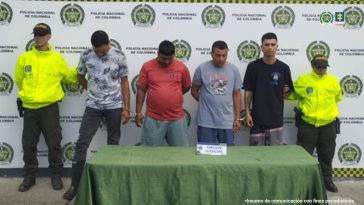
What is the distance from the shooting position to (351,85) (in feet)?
16.8

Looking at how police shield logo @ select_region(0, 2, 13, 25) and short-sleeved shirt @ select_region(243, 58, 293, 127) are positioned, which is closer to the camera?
short-sleeved shirt @ select_region(243, 58, 293, 127)

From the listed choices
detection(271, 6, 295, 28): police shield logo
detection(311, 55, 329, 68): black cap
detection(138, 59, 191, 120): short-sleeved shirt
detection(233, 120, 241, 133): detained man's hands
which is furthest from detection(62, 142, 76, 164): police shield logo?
detection(311, 55, 329, 68): black cap

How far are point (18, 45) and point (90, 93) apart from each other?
107 centimetres

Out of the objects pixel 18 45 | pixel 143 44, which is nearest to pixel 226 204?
pixel 143 44

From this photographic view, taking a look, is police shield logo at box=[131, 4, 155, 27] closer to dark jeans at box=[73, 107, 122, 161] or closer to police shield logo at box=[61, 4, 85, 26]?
police shield logo at box=[61, 4, 85, 26]

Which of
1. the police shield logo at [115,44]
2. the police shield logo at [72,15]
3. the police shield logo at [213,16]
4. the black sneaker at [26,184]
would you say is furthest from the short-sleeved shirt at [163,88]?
the black sneaker at [26,184]

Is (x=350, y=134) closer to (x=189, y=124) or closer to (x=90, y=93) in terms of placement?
(x=189, y=124)

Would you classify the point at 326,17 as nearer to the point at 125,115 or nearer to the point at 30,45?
the point at 125,115

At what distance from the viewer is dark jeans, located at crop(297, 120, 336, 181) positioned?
477 centimetres

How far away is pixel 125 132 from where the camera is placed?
5.14 m

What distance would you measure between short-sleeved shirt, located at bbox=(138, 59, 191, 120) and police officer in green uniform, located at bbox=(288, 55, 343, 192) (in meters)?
1.29

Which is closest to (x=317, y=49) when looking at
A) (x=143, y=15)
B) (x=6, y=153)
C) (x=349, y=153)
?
(x=349, y=153)

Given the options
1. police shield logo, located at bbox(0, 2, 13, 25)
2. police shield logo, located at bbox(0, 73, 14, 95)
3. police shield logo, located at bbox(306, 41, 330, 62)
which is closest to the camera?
police shield logo, located at bbox(0, 2, 13, 25)

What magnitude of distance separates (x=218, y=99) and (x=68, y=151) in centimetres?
189
